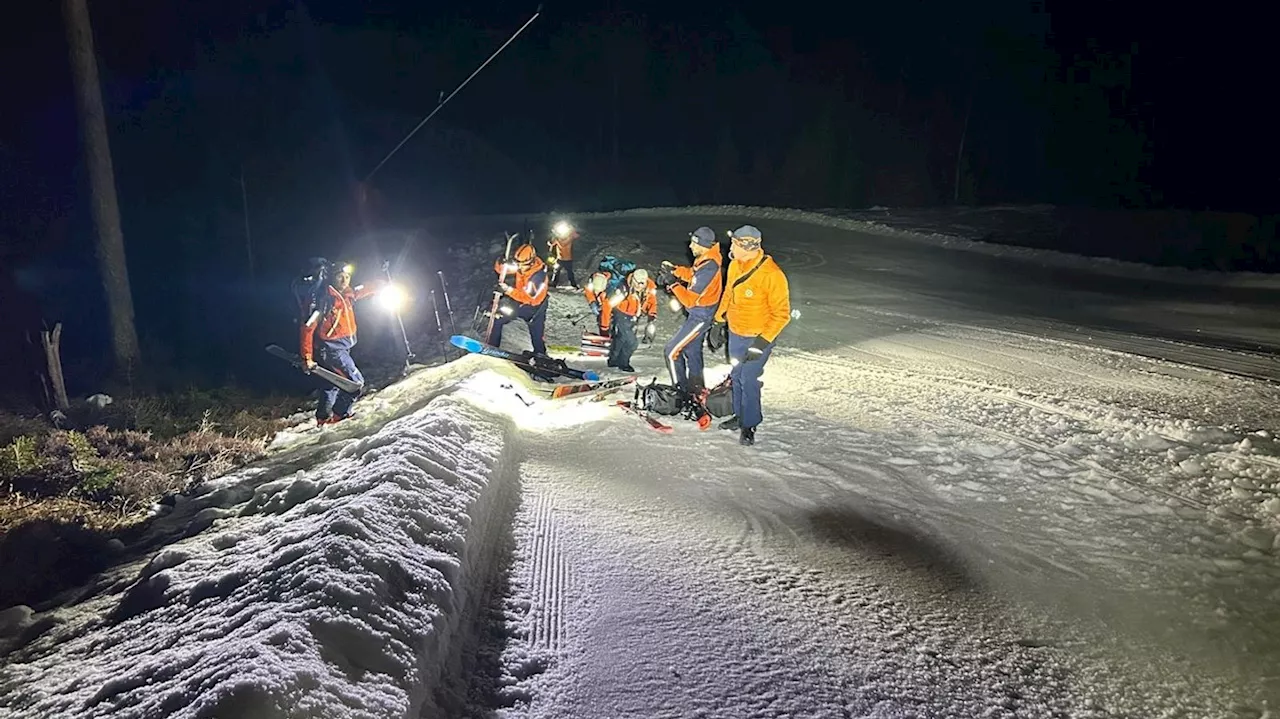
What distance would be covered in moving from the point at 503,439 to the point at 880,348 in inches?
274

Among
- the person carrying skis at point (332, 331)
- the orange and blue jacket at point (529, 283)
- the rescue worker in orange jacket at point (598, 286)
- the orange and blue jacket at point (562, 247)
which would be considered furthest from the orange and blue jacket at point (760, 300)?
the orange and blue jacket at point (562, 247)

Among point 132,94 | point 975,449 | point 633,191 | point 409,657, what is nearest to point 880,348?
point 975,449

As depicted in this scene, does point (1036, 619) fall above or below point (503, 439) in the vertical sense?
below

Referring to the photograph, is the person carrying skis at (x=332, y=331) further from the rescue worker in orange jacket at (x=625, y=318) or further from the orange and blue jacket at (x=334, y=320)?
the rescue worker in orange jacket at (x=625, y=318)

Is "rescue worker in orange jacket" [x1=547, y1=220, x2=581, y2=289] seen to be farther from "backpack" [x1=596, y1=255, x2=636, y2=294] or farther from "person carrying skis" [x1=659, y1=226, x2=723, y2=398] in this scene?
"person carrying skis" [x1=659, y1=226, x2=723, y2=398]

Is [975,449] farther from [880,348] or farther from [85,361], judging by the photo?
[85,361]

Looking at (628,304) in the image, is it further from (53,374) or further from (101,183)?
(101,183)

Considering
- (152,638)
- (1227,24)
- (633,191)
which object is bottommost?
(152,638)

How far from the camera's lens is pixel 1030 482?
6.64m

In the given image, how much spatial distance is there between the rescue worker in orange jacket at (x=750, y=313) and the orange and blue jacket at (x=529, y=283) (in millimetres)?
3879

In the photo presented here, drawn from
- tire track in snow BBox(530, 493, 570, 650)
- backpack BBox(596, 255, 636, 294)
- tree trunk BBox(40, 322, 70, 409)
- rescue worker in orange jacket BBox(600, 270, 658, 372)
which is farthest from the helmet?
tree trunk BBox(40, 322, 70, 409)

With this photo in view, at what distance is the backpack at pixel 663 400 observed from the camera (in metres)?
8.61

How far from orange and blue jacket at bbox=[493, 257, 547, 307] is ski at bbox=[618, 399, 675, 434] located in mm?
2491

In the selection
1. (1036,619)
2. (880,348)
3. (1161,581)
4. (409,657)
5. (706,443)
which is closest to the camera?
(409,657)
